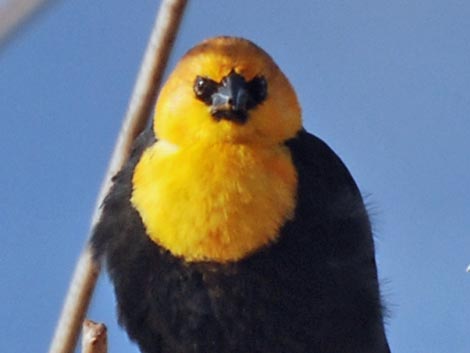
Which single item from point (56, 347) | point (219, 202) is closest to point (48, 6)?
point (56, 347)

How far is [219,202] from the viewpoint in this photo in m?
2.06

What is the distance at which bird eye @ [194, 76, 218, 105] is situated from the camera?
2129mm

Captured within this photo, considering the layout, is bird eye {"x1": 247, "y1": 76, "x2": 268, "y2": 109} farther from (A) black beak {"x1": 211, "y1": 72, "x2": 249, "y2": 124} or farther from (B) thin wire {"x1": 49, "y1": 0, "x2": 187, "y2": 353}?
Result: (B) thin wire {"x1": 49, "y1": 0, "x2": 187, "y2": 353}

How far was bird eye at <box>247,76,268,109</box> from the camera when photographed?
215 cm

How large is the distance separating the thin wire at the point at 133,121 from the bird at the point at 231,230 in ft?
1.05

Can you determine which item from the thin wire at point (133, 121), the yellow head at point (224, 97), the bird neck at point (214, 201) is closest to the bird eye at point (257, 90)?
the yellow head at point (224, 97)

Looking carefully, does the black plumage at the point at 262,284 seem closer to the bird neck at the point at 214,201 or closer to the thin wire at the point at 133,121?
the bird neck at the point at 214,201

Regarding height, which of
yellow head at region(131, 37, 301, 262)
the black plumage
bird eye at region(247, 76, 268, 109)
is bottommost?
the black plumage

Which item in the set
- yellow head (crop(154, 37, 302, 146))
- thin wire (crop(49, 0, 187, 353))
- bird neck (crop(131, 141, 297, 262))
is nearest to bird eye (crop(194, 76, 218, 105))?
yellow head (crop(154, 37, 302, 146))

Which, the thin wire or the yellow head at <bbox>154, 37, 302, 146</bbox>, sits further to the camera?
the yellow head at <bbox>154, 37, 302, 146</bbox>

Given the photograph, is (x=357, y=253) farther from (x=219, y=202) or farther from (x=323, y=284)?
(x=219, y=202)

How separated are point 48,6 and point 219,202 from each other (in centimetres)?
87

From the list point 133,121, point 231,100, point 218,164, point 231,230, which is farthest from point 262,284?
point 133,121

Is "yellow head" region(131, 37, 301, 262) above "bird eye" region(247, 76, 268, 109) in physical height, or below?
below
